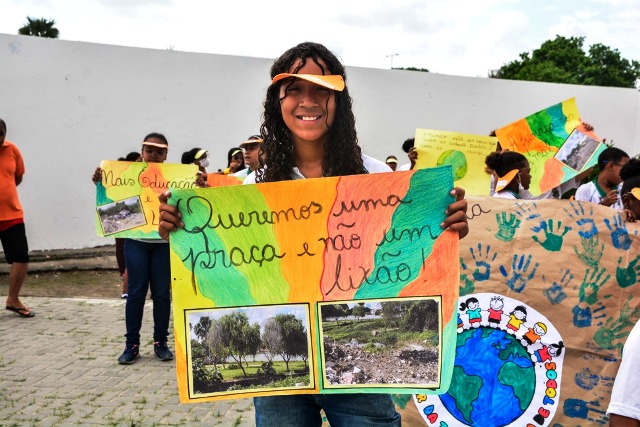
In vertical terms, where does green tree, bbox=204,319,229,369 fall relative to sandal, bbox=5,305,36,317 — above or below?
above

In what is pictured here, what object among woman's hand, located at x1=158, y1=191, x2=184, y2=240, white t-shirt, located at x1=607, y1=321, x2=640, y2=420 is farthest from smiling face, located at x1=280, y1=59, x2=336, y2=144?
white t-shirt, located at x1=607, y1=321, x2=640, y2=420

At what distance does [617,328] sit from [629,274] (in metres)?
0.27

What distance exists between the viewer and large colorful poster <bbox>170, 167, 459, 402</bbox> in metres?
1.87

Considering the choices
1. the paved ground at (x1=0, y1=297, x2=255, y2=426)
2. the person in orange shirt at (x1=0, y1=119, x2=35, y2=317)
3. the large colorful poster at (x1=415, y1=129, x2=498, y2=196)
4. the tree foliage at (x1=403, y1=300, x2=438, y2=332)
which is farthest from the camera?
the person in orange shirt at (x1=0, y1=119, x2=35, y2=317)

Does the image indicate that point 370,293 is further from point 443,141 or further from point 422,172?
point 443,141

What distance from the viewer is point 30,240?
10.1 metres

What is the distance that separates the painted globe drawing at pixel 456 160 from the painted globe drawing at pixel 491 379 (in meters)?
3.24

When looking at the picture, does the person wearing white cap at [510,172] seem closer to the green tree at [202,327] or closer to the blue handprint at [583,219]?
the blue handprint at [583,219]

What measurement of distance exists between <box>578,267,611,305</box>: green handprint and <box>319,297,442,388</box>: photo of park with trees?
1.41 m

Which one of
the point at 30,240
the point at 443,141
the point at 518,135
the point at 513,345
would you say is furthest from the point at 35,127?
the point at 513,345

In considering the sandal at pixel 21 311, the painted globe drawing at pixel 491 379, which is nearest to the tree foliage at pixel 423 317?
the painted globe drawing at pixel 491 379

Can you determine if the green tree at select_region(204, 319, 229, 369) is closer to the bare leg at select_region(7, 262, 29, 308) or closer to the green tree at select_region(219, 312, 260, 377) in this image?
the green tree at select_region(219, 312, 260, 377)

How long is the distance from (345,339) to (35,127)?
9482mm

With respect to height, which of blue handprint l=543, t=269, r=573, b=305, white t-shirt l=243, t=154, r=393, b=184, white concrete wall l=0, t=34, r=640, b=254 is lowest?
blue handprint l=543, t=269, r=573, b=305
